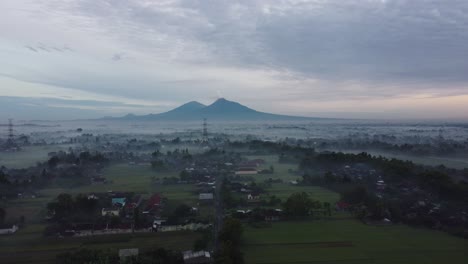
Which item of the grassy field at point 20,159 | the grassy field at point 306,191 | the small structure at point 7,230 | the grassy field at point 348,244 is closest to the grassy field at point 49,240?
the small structure at point 7,230

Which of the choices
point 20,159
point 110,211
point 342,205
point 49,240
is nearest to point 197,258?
point 49,240

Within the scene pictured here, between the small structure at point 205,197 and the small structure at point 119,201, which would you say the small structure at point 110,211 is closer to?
the small structure at point 119,201

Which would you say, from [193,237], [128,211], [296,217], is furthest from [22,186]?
[296,217]

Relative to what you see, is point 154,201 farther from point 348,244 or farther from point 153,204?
point 348,244

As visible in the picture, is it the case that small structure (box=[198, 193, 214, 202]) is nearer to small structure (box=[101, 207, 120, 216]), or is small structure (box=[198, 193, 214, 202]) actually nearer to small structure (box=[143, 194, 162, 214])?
small structure (box=[143, 194, 162, 214])

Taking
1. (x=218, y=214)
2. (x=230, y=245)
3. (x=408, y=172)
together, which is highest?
(x=408, y=172)

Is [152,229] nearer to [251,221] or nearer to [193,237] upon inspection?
[193,237]
